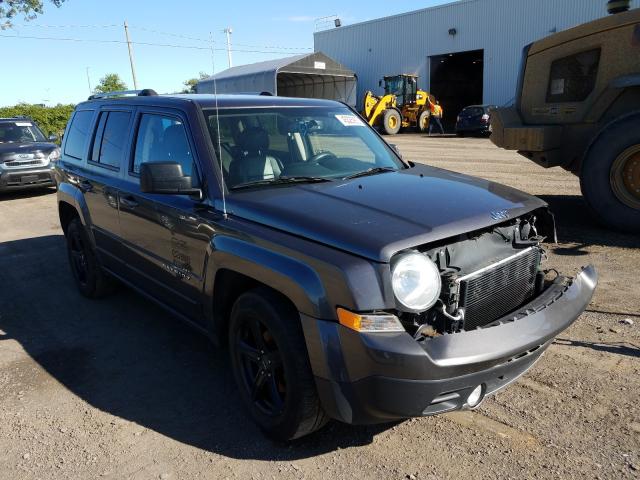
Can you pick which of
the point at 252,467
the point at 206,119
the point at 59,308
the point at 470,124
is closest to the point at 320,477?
the point at 252,467

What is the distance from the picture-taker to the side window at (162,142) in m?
3.69

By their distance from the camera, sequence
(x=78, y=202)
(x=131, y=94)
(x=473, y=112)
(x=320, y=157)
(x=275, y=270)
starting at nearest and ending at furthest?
1. (x=275, y=270)
2. (x=320, y=157)
3. (x=131, y=94)
4. (x=78, y=202)
5. (x=473, y=112)

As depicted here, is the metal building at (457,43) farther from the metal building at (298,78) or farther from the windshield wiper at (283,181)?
the windshield wiper at (283,181)

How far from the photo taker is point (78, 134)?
550 cm

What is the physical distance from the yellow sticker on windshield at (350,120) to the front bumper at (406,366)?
7.16ft

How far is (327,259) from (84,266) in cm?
383

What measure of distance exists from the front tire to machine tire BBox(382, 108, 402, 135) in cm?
2648

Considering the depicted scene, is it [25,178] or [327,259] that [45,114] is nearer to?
[25,178]

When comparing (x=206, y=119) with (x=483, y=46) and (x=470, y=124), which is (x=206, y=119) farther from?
(x=483, y=46)

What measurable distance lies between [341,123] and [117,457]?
276 centimetres

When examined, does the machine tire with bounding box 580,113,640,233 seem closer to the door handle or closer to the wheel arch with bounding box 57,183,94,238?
the door handle

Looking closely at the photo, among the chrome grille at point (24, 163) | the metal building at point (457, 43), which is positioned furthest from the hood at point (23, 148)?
the metal building at point (457, 43)

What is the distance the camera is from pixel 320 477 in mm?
2754

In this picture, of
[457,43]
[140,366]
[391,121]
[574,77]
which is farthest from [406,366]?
[457,43]
